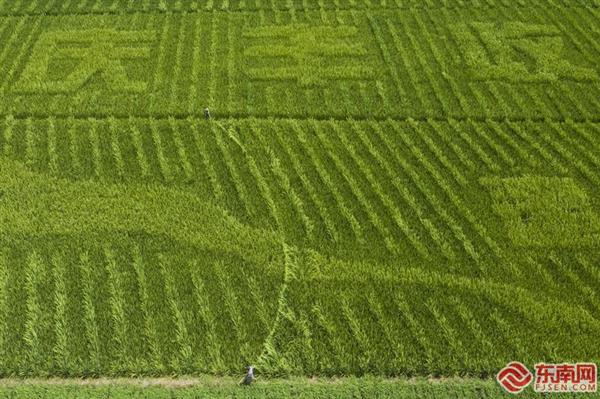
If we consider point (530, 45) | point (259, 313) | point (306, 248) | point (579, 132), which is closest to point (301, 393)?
point (259, 313)

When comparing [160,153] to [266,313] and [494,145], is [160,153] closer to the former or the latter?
[266,313]

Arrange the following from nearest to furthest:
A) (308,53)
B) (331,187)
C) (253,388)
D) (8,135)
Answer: (253,388), (331,187), (8,135), (308,53)

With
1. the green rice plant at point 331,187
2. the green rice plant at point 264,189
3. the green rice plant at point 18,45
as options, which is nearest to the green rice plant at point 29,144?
the green rice plant at point 18,45

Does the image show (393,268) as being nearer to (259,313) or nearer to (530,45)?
(259,313)

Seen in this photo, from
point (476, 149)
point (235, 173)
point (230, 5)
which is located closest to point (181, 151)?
point (235, 173)

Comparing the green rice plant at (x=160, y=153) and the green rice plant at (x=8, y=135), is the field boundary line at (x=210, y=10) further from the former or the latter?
the green rice plant at (x=160, y=153)

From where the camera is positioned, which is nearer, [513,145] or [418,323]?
[418,323]
